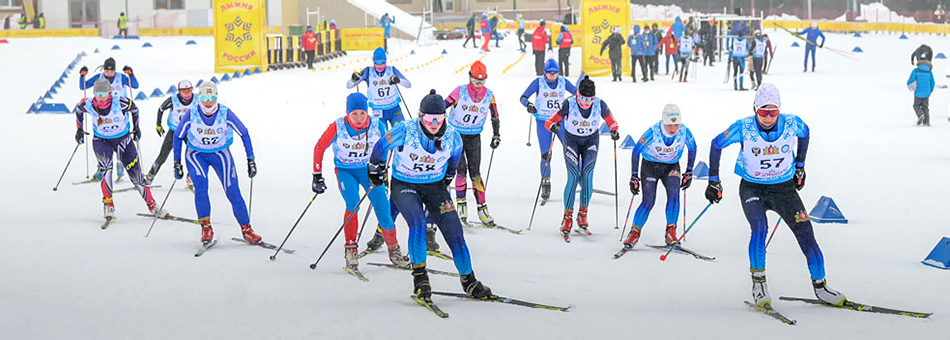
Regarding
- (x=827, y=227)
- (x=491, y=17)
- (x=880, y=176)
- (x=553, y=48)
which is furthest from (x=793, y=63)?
(x=827, y=227)

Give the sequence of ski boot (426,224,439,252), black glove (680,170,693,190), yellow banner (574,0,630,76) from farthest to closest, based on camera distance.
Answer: yellow banner (574,0,630,76) < ski boot (426,224,439,252) < black glove (680,170,693,190)

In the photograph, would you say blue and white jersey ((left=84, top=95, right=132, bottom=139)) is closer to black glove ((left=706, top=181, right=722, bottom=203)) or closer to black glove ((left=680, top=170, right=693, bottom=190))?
black glove ((left=680, top=170, right=693, bottom=190))

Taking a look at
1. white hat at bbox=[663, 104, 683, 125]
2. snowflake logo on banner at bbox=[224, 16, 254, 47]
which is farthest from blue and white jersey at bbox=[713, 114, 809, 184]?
snowflake logo on banner at bbox=[224, 16, 254, 47]

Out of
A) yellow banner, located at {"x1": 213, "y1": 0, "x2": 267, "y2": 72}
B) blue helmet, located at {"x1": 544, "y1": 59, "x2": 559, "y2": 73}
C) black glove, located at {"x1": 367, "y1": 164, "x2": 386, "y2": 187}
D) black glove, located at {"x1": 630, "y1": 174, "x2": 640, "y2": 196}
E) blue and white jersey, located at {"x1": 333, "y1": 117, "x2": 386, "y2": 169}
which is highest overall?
yellow banner, located at {"x1": 213, "y1": 0, "x2": 267, "y2": 72}

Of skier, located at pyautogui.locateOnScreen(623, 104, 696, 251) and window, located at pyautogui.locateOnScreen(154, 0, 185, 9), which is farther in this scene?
window, located at pyautogui.locateOnScreen(154, 0, 185, 9)

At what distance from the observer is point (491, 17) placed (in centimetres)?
4597

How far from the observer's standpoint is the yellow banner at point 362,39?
44.7 meters

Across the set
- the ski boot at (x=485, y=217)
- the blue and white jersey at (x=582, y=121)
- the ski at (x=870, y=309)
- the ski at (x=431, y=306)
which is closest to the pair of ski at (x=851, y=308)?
the ski at (x=870, y=309)

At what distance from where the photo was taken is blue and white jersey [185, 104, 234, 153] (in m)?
9.41

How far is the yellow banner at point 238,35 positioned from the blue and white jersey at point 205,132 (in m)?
22.9

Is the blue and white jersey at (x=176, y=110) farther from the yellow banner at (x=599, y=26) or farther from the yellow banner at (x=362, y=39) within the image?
the yellow banner at (x=362, y=39)

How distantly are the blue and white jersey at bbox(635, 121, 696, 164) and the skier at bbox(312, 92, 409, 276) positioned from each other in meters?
2.34

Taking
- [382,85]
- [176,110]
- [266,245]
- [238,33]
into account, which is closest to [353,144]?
[266,245]

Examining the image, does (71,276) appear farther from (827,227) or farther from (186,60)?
(186,60)
